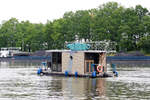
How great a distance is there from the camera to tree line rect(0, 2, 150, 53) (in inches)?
5330

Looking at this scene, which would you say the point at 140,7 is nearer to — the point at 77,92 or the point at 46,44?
the point at 46,44

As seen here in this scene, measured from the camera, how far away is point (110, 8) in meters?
150

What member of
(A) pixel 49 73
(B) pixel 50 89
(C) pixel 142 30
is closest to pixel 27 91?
(B) pixel 50 89

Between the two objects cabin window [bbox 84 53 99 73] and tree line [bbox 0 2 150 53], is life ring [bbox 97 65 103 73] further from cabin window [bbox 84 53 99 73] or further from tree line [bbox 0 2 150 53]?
tree line [bbox 0 2 150 53]

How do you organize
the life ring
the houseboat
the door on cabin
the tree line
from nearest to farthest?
the life ring, the houseboat, the door on cabin, the tree line

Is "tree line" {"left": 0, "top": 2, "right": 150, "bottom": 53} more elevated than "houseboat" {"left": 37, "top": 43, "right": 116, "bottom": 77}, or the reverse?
"tree line" {"left": 0, "top": 2, "right": 150, "bottom": 53}

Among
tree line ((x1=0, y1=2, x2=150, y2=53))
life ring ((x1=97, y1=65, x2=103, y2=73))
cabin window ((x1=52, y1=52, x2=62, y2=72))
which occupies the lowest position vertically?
life ring ((x1=97, y1=65, x2=103, y2=73))

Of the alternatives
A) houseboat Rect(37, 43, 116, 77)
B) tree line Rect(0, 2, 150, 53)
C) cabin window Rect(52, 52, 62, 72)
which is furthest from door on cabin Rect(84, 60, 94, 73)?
tree line Rect(0, 2, 150, 53)

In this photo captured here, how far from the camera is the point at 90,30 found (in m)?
151

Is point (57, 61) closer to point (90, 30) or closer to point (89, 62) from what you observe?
point (89, 62)

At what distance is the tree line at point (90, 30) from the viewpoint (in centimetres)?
13538

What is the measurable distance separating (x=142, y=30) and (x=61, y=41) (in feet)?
109

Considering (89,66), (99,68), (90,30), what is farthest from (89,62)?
(90,30)

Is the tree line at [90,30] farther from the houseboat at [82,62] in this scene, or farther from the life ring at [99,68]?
the life ring at [99,68]
